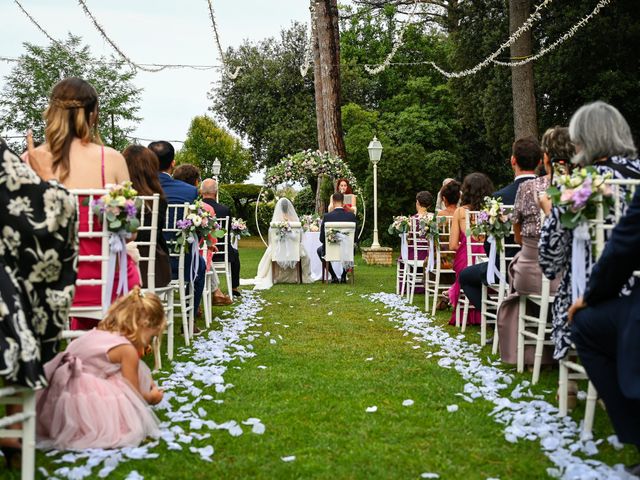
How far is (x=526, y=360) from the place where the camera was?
5441mm

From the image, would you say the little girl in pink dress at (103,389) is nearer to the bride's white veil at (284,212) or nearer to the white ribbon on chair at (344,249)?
the white ribbon on chair at (344,249)

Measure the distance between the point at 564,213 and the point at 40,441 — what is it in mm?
2636

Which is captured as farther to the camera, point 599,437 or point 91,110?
point 91,110

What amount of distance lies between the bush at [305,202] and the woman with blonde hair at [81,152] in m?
26.1

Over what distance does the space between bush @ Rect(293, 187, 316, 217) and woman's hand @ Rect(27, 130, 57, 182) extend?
2626cm

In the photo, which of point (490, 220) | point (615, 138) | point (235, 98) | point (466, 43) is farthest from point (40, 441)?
point (235, 98)

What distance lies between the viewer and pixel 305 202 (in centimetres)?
3108

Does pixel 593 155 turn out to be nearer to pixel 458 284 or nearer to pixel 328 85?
pixel 458 284

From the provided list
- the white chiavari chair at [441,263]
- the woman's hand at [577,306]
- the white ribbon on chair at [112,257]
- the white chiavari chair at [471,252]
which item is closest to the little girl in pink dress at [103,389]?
the white ribbon on chair at [112,257]

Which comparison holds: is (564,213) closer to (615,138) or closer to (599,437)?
(615,138)

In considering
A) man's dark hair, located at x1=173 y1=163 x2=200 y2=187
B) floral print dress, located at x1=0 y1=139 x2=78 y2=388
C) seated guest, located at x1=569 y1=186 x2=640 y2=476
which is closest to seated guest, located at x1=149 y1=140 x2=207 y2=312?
man's dark hair, located at x1=173 y1=163 x2=200 y2=187

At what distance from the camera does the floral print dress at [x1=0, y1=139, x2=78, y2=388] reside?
267cm

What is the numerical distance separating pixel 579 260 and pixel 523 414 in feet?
3.07

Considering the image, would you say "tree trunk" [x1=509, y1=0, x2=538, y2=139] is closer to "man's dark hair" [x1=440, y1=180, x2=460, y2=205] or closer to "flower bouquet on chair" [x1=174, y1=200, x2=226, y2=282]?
"man's dark hair" [x1=440, y1=180, x2=460, y2=205]
